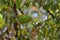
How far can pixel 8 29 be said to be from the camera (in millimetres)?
1122

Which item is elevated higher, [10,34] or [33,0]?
[33,0]

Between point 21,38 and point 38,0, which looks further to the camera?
point 38,0

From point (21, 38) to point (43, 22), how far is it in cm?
15

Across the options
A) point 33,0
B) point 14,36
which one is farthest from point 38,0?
point 14,36

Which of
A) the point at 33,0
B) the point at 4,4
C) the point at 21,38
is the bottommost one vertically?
the point at 21,38

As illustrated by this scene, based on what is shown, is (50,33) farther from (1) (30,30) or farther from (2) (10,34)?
(2) (10,34)

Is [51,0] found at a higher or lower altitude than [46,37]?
higher

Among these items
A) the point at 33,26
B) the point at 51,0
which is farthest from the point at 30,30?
the point at 51,0

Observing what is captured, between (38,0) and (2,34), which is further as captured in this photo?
(38,0)

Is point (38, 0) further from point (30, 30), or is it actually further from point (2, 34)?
point (2, 34)

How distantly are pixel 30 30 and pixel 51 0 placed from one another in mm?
213

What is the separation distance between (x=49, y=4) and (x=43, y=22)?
0.10 metres

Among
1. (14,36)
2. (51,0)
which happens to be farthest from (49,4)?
(14,36)

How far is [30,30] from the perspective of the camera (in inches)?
47.0
